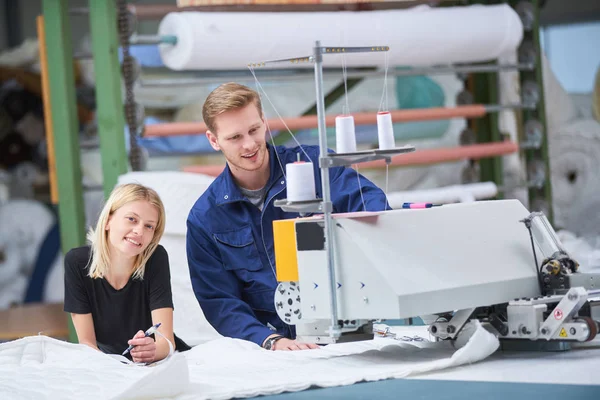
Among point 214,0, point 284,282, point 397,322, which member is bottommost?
point 397,322

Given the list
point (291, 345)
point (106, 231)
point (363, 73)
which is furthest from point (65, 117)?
point (291, 345)

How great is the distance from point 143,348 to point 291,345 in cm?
37

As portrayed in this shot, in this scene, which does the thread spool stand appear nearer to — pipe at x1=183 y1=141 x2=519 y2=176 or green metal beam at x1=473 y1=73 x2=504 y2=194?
pipe at x1=183 y1=141 x2=519 y2=176

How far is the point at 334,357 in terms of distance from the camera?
241 centimetres

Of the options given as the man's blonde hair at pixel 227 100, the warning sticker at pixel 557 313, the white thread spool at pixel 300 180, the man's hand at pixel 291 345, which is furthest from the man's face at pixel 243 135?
the warning sticker at pixel 557 313

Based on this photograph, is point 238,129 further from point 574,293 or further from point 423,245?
point 574,293

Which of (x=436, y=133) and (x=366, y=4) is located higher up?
(x=366, y=4)

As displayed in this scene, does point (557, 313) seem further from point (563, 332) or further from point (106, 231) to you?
point (106, 231)

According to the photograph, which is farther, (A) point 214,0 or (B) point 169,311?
(A) point 214,0

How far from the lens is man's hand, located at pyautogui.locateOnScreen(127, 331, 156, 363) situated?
256 cm

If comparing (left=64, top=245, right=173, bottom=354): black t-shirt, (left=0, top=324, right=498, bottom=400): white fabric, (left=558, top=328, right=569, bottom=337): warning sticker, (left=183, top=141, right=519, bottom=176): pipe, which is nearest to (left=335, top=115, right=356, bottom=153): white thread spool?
(left=0, top=324, right=498, bottom=400): white fabric

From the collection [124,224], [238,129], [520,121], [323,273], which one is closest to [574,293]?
[323,273]

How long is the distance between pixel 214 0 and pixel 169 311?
76.6 inches

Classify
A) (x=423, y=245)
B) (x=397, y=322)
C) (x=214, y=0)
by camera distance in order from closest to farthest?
(x=423, y=245)
(x=397, y=322)
(x=214, y=0)
